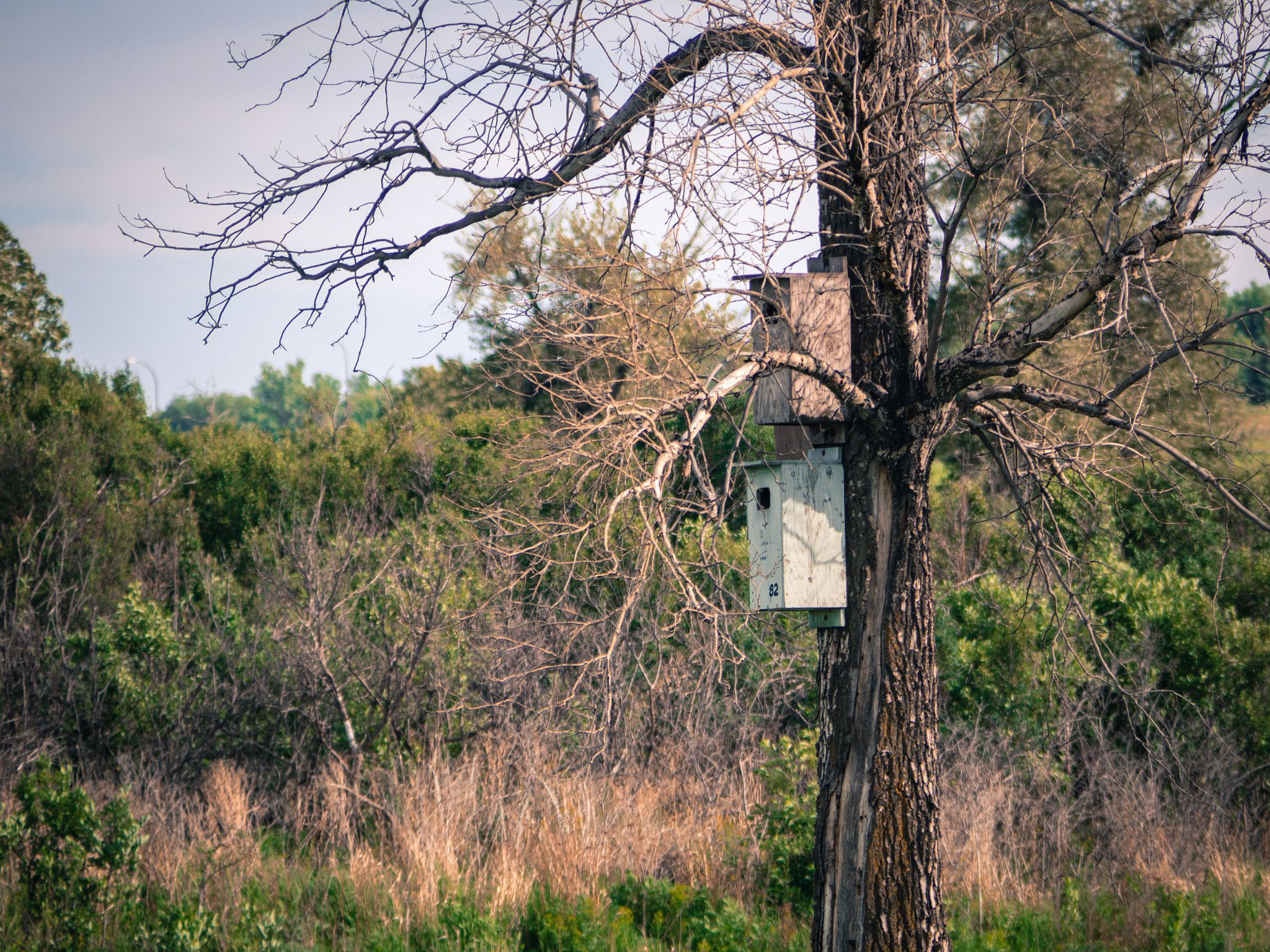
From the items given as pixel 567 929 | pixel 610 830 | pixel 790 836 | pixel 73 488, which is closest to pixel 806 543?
pixel 567 929

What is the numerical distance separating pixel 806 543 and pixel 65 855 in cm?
478

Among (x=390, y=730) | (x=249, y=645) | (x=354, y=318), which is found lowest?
(x=390, y=730)

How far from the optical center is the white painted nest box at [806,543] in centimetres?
397

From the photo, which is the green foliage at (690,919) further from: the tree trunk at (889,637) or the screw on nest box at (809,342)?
the screw on nest box at (809,342)

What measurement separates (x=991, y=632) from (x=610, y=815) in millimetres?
4583

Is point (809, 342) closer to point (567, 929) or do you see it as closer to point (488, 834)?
point (567, 929)

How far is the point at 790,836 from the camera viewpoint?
623 centimetres

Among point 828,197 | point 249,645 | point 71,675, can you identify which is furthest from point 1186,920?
point 71,675

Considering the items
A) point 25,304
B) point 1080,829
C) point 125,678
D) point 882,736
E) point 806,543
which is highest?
point 25,304

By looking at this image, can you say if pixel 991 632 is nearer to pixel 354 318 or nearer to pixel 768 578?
pixel 768 578

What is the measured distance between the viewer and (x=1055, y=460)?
4.42m

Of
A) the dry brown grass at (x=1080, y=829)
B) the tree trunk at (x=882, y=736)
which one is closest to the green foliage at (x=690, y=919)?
the dry brown grass at (x=1080, y=829)

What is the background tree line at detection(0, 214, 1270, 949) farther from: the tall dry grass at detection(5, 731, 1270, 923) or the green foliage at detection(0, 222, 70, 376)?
the green foliage at detection(0, 222, 70, 376)

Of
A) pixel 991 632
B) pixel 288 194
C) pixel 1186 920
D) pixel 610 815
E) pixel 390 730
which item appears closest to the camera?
pixel 288 194
